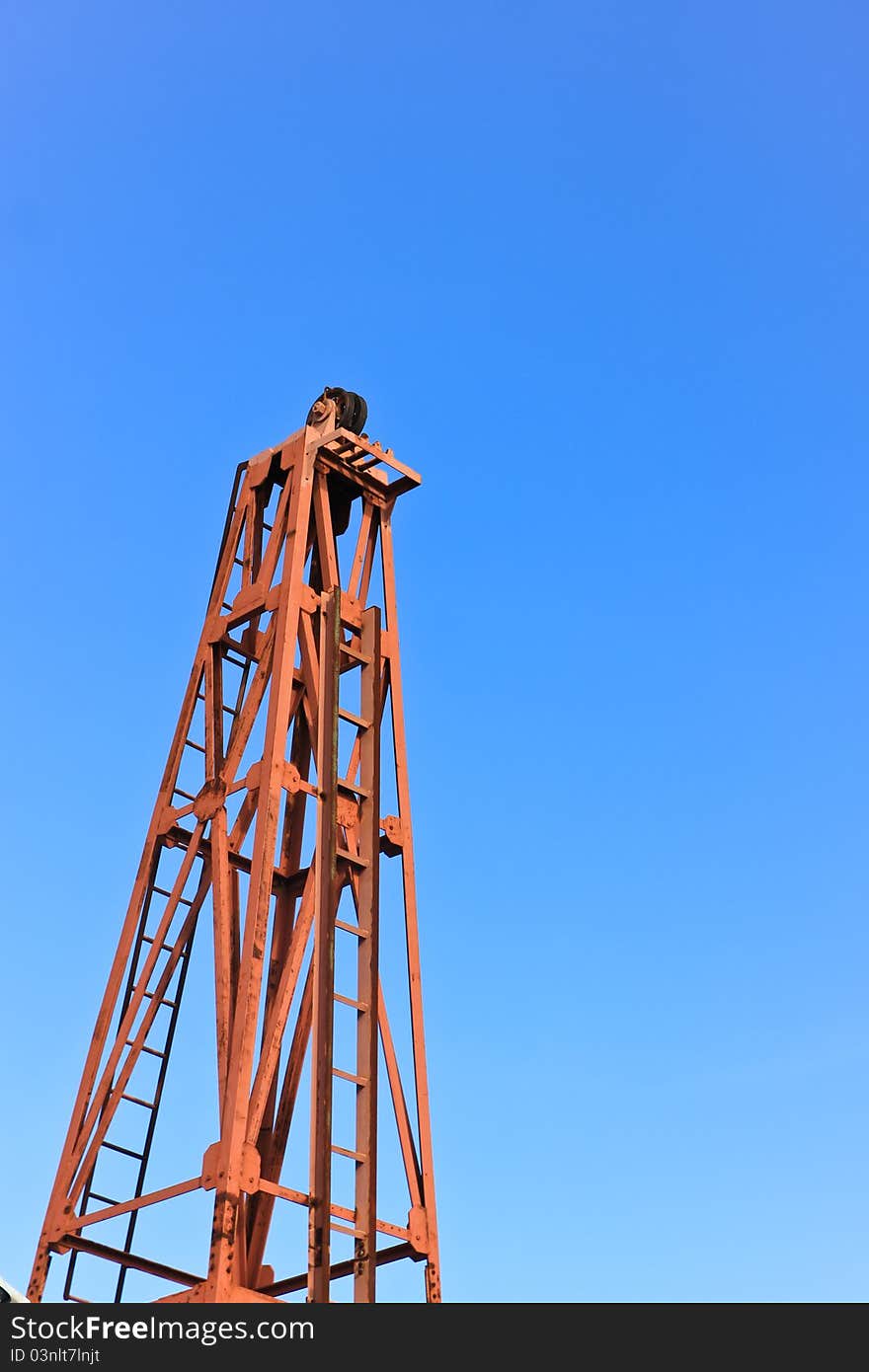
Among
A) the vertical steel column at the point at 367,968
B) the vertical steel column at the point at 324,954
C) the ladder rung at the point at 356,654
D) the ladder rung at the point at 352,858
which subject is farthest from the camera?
the ladder rung at the point at 356,654

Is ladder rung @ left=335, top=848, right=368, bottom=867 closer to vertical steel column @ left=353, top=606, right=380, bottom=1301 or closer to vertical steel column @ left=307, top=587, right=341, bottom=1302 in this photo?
vertical steel column @ left=353, top=606, right=380, bottom=1301

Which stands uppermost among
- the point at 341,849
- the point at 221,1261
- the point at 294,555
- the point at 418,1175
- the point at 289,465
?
the point at 289,465

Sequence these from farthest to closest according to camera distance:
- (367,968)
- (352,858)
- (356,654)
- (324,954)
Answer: (356,654), (352,858), (367,968), (324,954)

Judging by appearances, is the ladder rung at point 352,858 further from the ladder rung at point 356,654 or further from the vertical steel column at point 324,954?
the ladder rung at point 356,654

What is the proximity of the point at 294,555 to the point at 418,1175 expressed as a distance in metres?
6.72

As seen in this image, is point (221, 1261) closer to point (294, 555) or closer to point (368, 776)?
point (368, 776)

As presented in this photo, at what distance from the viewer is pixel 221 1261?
44.0ft

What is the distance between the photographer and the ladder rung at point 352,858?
53.0 ft

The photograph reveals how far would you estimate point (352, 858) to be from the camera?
16.2m

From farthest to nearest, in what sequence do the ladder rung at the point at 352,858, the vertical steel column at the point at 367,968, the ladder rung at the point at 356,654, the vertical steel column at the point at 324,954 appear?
1. the ladder rung at the point at 356,654
2. the ladder rung at the point at 352,858
3. the vertical steel column at the point at 367,968
4. the vertical steel column at the point at 324,954

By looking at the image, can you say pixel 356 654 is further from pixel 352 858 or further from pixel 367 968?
pixel 367 968

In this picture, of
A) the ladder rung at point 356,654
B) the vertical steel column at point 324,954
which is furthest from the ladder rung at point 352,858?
the ladder rung at point 356,654
